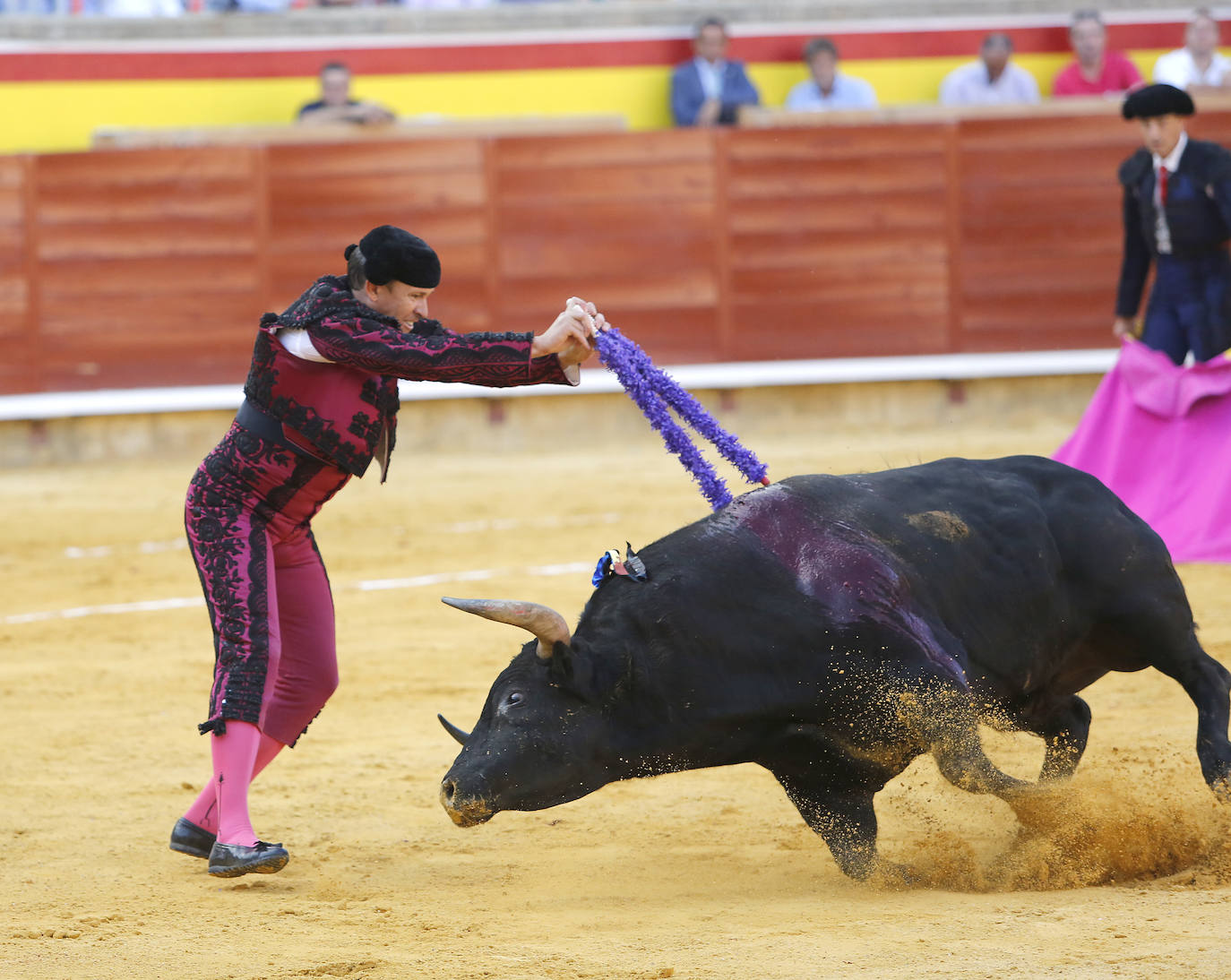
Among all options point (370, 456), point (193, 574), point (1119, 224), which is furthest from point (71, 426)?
point (370, 456)

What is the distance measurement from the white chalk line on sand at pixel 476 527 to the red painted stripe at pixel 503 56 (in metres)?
3.68

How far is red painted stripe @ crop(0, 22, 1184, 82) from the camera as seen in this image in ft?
30.8

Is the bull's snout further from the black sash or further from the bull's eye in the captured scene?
the black sash

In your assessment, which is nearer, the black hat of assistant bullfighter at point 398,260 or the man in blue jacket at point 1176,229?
the black hat of assistant bullfighter at point 398,260

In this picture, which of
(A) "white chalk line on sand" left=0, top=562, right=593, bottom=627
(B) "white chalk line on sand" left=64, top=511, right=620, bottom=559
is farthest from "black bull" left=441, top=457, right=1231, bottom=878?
(B) "white chalk line on sand" left=64, top=511, right=620, bottom=559

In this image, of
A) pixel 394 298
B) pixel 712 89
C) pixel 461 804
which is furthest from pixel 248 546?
pixel 712 89

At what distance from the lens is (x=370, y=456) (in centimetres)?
304

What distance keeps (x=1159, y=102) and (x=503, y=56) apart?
541cm

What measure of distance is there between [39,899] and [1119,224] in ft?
26.1

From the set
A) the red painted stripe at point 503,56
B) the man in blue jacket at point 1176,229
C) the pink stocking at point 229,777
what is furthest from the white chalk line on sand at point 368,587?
the red painted stripe at point 503,56

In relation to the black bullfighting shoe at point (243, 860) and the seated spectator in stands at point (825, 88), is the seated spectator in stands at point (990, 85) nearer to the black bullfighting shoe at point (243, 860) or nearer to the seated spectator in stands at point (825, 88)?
the seated spectator in stands at point (825, 88)

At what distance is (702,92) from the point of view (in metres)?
9.56

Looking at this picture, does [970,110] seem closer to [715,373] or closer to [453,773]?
[715,373]

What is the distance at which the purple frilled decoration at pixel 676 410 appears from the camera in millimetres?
2998
